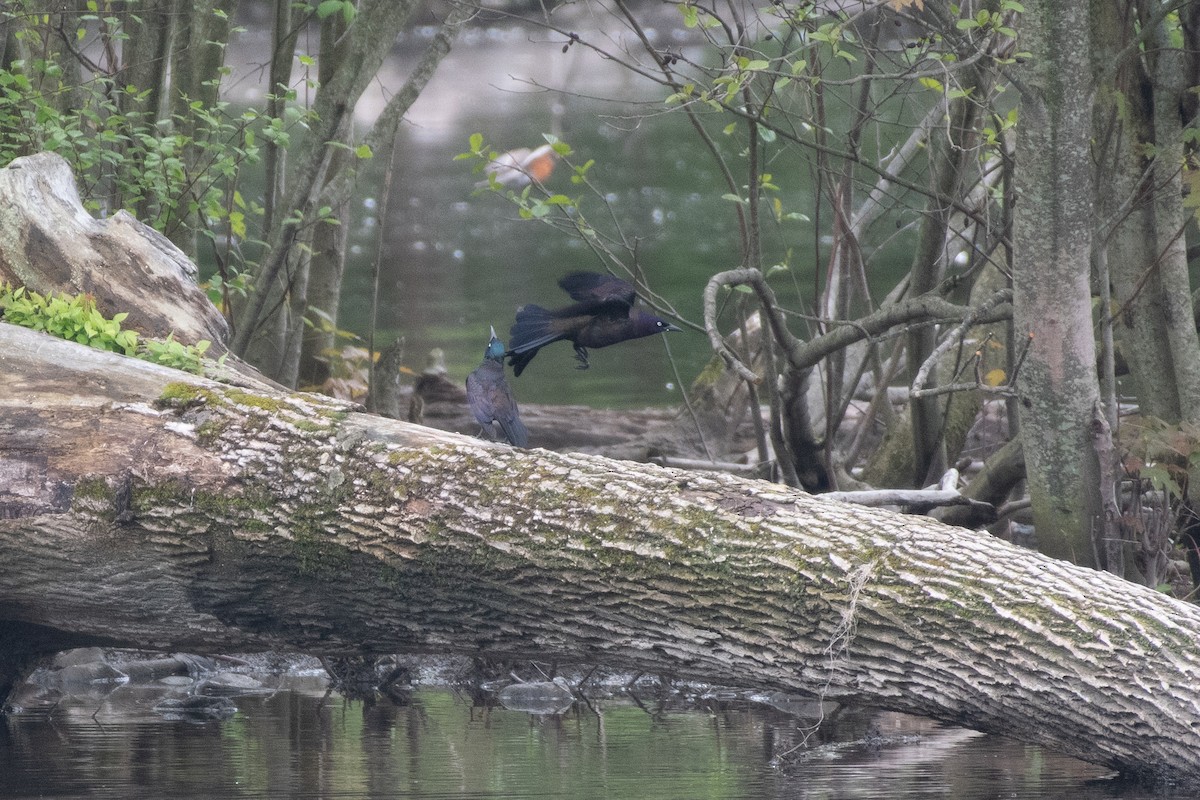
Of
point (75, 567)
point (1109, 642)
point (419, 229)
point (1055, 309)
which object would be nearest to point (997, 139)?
point (1055, 309)

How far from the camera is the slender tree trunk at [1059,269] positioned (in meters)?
4.52

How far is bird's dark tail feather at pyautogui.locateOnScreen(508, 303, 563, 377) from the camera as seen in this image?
17.3 feet

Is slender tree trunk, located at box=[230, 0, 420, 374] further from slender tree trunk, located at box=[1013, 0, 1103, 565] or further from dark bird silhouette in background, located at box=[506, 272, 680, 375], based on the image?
slender tree trunk, located at box=[1013, 0, 1103, 565]

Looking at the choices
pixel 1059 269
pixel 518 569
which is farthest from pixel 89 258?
pixel 1059 269

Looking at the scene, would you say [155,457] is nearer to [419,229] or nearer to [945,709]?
[945,709]

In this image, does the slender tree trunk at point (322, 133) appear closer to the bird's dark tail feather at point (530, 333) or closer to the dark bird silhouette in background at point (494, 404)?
Answer: the bird's dark tail feather at point (530, 333)

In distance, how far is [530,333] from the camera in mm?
5320

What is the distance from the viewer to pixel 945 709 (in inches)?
142

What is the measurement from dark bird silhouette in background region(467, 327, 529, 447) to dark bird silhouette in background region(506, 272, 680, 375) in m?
0.40

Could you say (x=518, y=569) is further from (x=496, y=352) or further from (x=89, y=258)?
(x=89, y=258)

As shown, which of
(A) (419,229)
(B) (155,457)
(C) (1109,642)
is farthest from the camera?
(A) (419,229)

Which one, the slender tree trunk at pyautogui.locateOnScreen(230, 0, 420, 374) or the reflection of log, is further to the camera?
the slender tree trunk at pyautogui.locateOnScreen(230, 0, 420, 374)

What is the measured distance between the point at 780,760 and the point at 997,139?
2789 millimetres

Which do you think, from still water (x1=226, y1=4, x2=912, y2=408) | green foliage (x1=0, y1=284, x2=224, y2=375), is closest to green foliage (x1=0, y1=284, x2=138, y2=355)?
green foliage (x1=0, y1=284, x2=224, y2=375)
